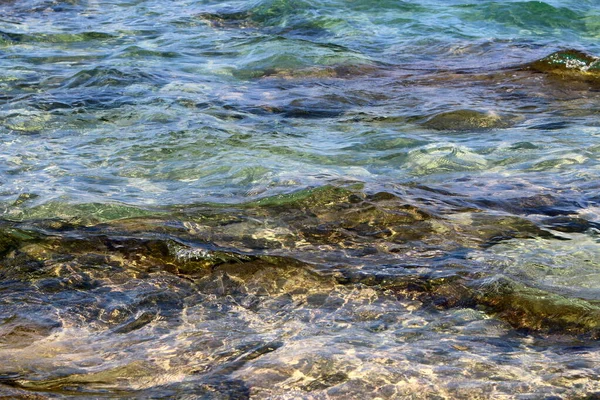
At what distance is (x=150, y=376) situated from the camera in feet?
11.1

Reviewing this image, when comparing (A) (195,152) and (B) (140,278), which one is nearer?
(B) (140,278)

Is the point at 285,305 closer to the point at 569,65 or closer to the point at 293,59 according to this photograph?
the point at 569,65

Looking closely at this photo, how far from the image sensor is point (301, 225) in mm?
4980

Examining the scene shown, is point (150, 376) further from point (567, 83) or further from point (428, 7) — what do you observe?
point (428, 7)

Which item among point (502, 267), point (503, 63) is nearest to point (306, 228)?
point (502, 267)

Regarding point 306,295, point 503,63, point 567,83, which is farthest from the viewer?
point 503,63

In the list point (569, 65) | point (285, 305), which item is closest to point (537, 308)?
point (285, 305)

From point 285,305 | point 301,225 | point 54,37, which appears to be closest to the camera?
point 285,305

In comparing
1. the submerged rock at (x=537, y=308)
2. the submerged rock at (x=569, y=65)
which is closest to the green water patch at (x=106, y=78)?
the submerged rock at (x=569, y=65)

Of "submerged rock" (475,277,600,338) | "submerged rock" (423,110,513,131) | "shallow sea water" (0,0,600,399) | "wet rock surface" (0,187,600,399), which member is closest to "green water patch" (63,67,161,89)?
"shallow sea water" (0,0,600,399)

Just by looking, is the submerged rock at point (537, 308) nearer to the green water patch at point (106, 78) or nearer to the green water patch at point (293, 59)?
the green water patch at point (293, 59)

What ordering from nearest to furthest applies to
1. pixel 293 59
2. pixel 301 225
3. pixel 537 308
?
pixel 537 308, pixel 301 225, pixel 293 59

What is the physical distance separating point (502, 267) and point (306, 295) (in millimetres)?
1085

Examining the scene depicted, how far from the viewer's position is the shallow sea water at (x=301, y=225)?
347 cm
